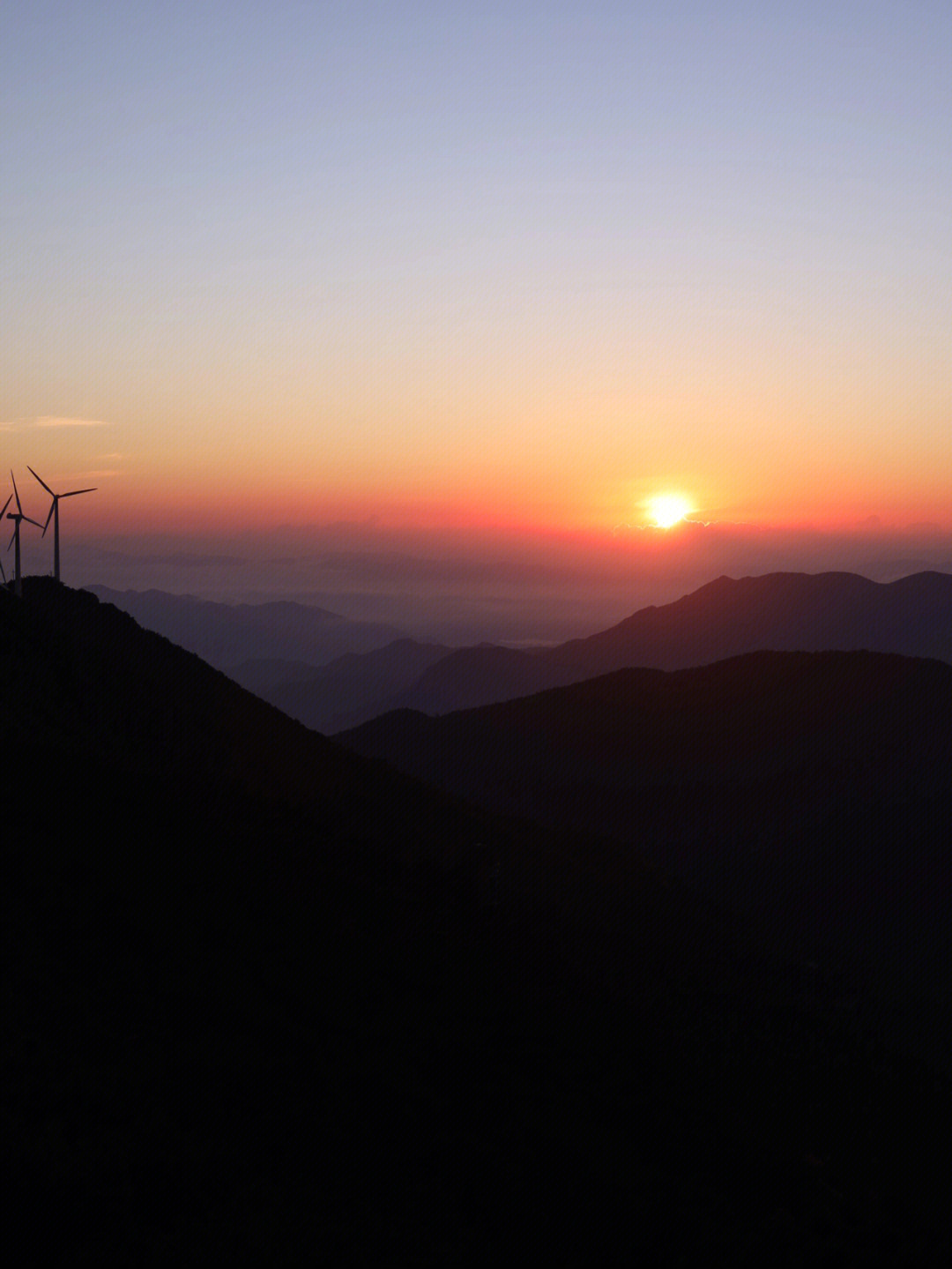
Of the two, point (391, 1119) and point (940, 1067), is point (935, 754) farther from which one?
point (391, 1119)

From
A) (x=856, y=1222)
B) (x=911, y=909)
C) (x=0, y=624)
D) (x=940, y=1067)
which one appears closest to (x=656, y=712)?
(x=911, y=909)

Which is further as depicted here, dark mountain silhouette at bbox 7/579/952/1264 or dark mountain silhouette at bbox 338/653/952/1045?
dark mountain silhouette at bbox 338/653/952/1045

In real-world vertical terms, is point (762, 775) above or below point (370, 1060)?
below

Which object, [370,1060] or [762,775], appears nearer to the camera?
[370,1060]

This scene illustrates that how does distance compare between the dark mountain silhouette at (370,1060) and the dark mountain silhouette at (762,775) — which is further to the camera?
the dark mountain silhouette at (762,775)
